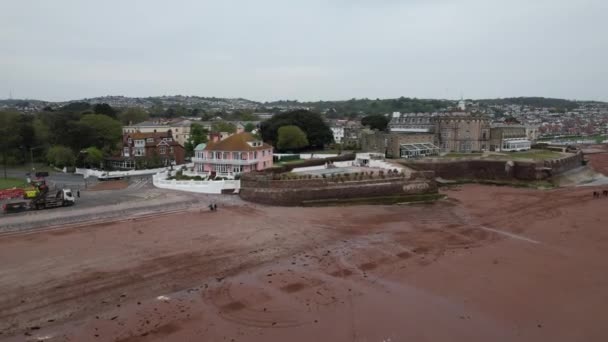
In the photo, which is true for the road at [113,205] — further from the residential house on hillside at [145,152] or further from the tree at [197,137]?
the tree at [197,137]

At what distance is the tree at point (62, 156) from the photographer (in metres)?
38.8

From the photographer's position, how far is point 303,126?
46.5m

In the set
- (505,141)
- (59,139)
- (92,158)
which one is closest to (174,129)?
(59,139)

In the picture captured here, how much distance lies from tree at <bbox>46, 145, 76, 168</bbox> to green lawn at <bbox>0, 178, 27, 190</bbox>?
4.87m

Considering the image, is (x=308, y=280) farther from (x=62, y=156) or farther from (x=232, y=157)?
(x=62, y=156)

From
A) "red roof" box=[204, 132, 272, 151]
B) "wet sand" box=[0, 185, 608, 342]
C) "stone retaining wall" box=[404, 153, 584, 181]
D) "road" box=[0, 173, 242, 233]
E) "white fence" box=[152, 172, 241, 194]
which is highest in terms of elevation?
"red roof" box=[204, 132, 272, 151]

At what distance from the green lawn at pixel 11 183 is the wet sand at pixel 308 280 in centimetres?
1440

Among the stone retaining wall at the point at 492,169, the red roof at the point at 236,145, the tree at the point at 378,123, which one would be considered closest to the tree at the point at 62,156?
the red roof at the point at 236,145

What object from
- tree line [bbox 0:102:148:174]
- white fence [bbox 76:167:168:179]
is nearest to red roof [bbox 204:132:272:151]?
white fence [bbox 76:167:168:179]

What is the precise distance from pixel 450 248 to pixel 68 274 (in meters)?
14.7

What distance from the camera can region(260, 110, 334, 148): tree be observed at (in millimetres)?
45688

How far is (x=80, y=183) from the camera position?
106 feet

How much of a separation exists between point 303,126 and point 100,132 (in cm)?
2164

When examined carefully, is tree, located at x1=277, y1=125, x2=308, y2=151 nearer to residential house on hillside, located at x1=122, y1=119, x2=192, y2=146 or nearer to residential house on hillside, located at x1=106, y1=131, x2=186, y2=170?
residential house on hillside, located at x1=106, y1=131, x2=186, y2=170
